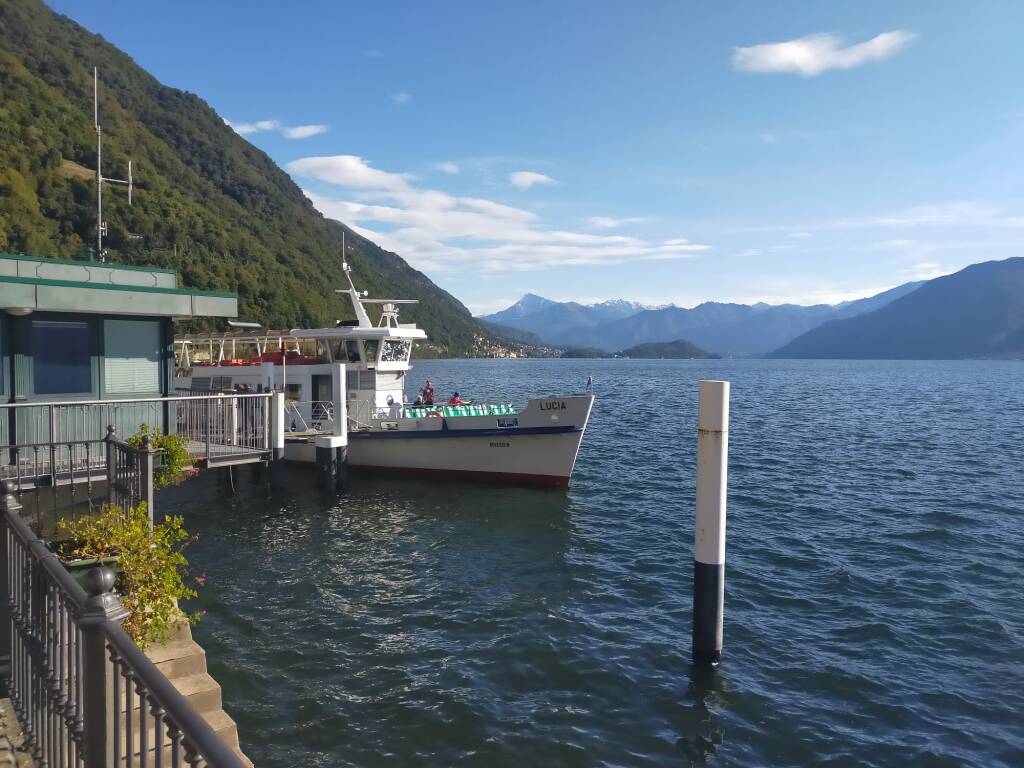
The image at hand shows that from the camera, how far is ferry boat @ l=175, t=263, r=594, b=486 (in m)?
21.0

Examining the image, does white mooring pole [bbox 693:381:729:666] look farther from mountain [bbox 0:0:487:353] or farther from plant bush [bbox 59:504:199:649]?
mountain [bbox 0:0:487:353]

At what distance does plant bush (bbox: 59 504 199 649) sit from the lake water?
235cm

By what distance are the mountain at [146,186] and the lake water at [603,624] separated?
7051 cm

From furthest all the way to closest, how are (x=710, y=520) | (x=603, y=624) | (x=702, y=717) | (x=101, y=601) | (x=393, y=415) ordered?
(x=393, y=415) < (x=603, y=624) < (x=710, y=520) < (x=702, y=717) < (x=101, y=601)

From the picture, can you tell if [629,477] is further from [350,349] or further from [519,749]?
[519,749]

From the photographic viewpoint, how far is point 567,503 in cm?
2003

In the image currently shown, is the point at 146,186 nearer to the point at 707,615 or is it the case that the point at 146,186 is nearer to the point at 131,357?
the point at 131,357

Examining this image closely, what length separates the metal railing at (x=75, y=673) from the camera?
255cm

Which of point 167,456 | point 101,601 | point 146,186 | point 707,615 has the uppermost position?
point 146,186

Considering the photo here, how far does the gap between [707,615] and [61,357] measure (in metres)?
11.6

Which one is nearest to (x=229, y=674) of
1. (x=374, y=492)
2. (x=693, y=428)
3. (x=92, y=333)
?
(x=92, y=333)

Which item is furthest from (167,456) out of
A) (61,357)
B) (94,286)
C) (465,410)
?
(465,410)

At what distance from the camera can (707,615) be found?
9820 mm

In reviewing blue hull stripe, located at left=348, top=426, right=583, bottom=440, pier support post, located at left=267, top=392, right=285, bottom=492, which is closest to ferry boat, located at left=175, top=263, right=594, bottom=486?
blue hull stripe, located at left=348, top=426, right=583, bottom=440
